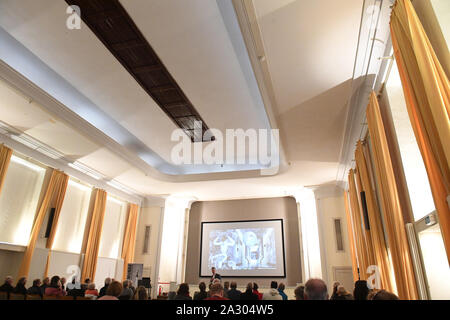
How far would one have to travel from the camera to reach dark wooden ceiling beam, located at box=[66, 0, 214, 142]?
423 cm

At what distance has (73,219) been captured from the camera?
8.47 m

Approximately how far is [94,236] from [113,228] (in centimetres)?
139

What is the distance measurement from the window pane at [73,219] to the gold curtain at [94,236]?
8.8 inches

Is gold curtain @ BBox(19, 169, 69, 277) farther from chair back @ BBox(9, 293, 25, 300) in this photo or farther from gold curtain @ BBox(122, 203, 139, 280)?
gold curtain @ BBox(122, 203, 139, 280)

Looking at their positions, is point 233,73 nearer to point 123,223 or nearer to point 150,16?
point 150,16

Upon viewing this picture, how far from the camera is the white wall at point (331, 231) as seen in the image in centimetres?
933

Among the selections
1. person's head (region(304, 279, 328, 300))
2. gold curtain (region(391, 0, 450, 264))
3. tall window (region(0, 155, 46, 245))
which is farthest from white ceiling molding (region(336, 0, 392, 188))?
tall window (region(0, 155, 46, 245))

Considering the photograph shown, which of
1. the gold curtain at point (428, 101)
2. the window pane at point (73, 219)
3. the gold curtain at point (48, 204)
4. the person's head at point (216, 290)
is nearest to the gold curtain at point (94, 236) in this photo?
the window pane at point (73, 219)

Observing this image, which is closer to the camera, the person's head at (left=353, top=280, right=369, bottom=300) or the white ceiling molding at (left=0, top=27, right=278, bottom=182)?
the person's head at (left=353, top=280, right=369, bottom=300)

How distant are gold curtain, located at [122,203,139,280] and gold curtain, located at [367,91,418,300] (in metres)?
8.49

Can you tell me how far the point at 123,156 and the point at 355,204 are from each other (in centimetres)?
579

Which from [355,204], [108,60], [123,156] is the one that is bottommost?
[355,204]

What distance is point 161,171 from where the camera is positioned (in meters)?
9.77
